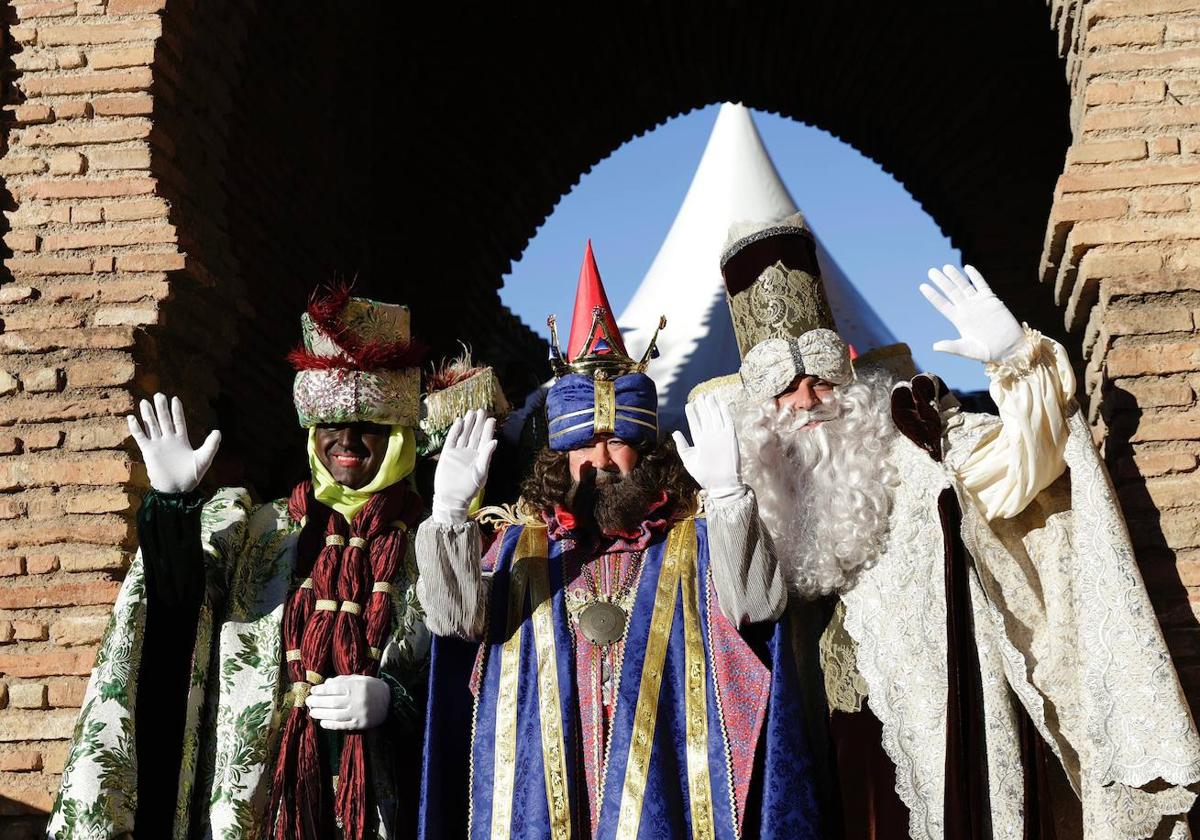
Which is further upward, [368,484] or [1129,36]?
[1129,36]

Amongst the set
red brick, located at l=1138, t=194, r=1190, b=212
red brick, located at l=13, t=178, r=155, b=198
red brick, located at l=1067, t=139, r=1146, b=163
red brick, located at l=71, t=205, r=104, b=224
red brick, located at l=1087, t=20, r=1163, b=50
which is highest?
red brick, located at l=1087, t=20, r=1163, b=50

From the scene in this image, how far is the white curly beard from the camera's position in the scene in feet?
12.5

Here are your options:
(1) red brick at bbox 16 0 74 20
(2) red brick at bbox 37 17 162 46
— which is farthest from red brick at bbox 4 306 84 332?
(1) red brick at bbox 16 0 74 20

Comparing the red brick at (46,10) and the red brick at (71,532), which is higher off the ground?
the red brick at (46,10)

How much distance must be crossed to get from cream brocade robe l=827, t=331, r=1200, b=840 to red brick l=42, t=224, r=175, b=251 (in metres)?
2.55

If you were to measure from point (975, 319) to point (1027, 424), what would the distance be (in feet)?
0.94

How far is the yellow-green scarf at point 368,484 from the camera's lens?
4020 millimetres

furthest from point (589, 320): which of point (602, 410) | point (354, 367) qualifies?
point (354, 367)

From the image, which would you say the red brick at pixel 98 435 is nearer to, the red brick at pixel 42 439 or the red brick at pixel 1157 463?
the red brick at pixel 42 439

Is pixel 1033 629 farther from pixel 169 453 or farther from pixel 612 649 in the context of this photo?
pixel 169 453

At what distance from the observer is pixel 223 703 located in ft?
12.4

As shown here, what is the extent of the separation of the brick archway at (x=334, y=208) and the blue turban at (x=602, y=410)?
1336mm

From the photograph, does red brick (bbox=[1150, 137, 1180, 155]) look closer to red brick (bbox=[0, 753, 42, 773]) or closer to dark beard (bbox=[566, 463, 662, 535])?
dark beard (bbox=[566, 463, 662, 535])

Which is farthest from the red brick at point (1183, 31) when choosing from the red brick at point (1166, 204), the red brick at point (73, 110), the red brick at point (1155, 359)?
the red brick at point (73, 110)
